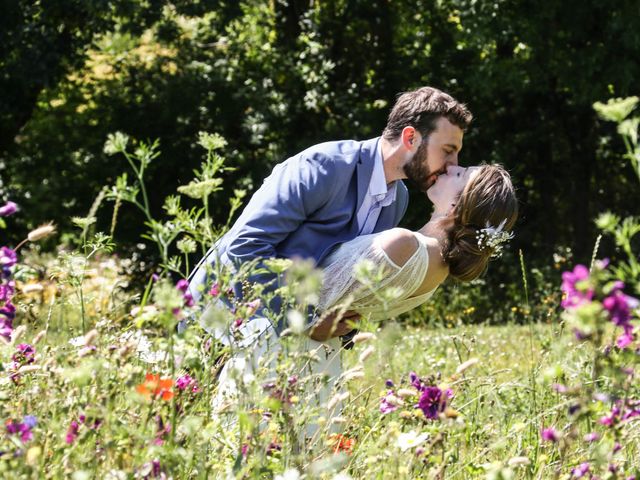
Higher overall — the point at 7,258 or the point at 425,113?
the point at 7,258

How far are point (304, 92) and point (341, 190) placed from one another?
8713mm

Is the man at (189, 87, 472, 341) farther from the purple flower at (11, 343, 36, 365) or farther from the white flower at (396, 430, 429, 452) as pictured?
the white flower at (396, 430, 429, 452)

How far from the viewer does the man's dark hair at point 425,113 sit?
388 cm

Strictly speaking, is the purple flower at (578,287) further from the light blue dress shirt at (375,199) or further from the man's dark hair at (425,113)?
the man's dark hair at (425,113)

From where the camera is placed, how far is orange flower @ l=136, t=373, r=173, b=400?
183 cm

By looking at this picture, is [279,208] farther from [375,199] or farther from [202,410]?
[202,410]

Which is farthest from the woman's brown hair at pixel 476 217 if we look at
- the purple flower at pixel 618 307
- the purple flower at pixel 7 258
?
the purple flower at pixel 7 258

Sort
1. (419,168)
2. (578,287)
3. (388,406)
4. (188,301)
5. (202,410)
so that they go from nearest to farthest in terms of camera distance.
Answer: (578,287) → (188,301) → (202,410) → (388,406) → (419,168)

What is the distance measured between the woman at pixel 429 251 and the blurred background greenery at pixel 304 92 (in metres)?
7.29

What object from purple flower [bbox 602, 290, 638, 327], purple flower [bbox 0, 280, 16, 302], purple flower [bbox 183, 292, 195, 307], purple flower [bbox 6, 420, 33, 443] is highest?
purple flower [bbox 602, 290, 638, 327]

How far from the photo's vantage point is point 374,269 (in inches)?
129

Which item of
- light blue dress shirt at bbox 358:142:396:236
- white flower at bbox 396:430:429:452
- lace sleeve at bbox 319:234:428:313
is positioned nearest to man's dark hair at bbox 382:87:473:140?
light blue dress shirt at bbox 358:142:396:236

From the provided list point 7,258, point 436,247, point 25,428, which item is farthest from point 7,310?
point 436,247

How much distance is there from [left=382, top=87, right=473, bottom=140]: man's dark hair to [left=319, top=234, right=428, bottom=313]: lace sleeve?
63 cm
